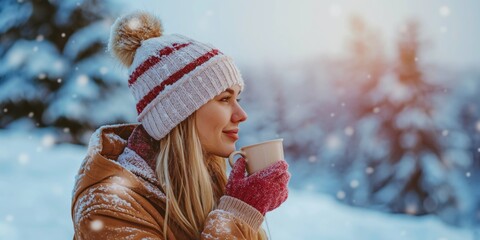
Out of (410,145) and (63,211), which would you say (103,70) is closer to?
(63,211)

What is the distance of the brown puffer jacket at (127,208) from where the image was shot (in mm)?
910

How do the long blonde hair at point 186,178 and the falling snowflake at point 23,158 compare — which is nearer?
the long blonde hair at point 186,178

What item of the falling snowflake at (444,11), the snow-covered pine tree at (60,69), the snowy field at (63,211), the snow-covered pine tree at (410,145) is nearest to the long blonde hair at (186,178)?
the snowy field at (63,211)

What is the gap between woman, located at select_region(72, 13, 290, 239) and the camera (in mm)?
940

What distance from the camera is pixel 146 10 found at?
1.26m

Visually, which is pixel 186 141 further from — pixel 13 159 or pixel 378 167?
pixel 378 167

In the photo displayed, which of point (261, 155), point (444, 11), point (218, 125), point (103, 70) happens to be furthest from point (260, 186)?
point (444, 11)

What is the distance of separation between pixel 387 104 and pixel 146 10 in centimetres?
182

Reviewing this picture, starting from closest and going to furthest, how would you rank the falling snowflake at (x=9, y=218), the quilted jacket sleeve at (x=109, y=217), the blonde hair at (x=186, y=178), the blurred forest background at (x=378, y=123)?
the quilted jacket sleeve at (x=109, y=217) → the blonde hair at (x=186, y=178) → the falling snowflake at (x=9, y=218) → the blurred forest background at (x=378, y=123)

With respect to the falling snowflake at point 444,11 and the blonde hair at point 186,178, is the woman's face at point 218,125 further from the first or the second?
the falling snowflake at point 444,11

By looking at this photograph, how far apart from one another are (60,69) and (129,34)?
1308mm

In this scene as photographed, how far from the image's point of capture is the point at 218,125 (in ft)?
3.64

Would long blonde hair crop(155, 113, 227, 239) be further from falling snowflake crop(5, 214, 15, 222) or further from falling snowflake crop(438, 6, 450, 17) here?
falling snowflake crop(438, 6, 450, 17)

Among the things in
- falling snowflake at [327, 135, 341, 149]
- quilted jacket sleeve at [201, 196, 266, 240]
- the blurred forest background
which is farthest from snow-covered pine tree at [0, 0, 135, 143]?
quilted jacket sleeve at [201, 196, 266, 240]
